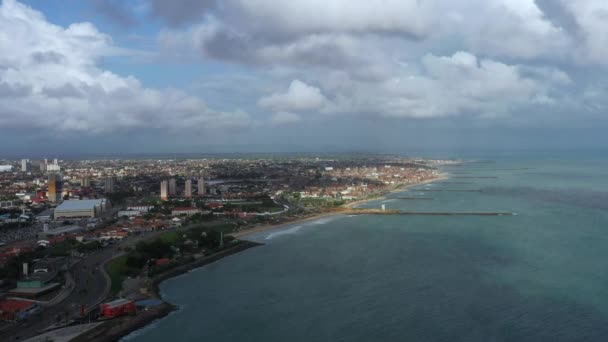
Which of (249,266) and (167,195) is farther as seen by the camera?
(167,195)

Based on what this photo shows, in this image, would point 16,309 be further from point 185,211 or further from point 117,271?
point 185,211

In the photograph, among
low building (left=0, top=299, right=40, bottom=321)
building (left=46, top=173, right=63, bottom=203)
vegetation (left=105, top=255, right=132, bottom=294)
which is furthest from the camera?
building (left=46, top=173, right=63, bottom=203)

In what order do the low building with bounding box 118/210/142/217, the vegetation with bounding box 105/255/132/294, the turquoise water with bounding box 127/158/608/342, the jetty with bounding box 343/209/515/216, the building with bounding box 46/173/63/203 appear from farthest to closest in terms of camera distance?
1. the building with bounding box 46/173/63/203
2. the low building with bounding box 118/210/142/217
3. the jetty with bounding box 343/209/515/216
4. the vegetation with bounding box 105/255/132/294
5. the turquoise water with bounding box 127/158/608/342

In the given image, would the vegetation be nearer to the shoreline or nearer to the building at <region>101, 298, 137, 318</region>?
the shoreline

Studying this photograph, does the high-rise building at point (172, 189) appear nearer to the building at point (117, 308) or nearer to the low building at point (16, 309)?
the low building at point (16, 309)

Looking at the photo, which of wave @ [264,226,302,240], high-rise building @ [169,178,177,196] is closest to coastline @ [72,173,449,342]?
wave @ [264,226,302,240]

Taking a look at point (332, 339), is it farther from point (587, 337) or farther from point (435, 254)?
point (435, 254)

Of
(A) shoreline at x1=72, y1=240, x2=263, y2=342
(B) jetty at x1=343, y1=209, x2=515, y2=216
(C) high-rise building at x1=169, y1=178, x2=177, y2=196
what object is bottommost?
(A) shoreline at x1=72, y1=240, x2=263, y2=342

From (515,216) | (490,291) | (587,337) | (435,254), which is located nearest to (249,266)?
(435,254)

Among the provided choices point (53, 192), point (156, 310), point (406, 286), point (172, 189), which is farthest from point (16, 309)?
point (172, 189)
